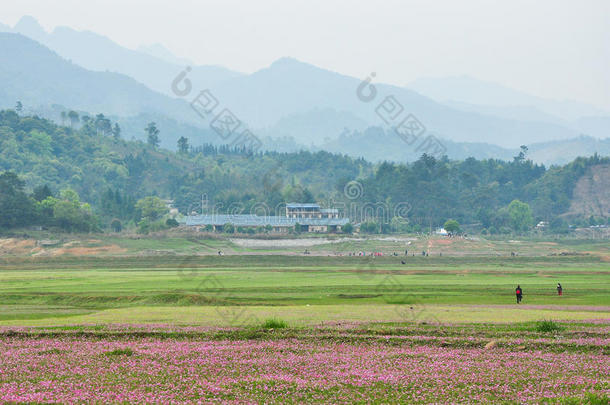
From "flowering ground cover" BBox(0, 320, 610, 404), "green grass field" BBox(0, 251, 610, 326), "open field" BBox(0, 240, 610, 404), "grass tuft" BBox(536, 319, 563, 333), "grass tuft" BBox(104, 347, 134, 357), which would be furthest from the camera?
"green grass field" BBox(0, 251, 610, 326)

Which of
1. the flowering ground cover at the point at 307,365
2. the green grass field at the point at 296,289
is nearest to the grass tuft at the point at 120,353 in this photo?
the flowering ground cover at the point at 307,365

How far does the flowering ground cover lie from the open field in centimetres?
6

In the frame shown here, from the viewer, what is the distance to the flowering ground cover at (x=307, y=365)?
21.0 meters

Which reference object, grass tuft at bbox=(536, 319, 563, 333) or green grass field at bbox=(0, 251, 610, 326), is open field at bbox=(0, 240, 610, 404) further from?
green grass field at bbox=(0, 251, 610, 326)

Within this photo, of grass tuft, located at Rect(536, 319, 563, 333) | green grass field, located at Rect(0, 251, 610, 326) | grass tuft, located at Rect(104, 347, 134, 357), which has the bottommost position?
green grass field, located at Rect(0, 251, 610, 326)

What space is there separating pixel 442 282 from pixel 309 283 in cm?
1318

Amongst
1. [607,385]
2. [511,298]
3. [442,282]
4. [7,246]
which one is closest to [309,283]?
[442,282]

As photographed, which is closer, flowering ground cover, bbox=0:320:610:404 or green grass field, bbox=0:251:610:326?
flowering ground cover, bbox=0:320:610:404

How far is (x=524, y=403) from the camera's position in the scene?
790 inches

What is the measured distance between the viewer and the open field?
840 inches

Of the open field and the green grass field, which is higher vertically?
the open field

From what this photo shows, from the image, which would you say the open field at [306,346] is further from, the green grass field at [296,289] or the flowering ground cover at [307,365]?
the green grass field at [296,289]

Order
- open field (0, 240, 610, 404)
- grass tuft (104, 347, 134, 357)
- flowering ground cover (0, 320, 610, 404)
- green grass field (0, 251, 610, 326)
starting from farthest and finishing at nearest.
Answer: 1. green grass field (0, 251, 610, 326)
2. grass tuft (104, 347, 134, 357)
3. open field (0, 240, 610, 404)
4. flowering ground cover (0, 320, 610, 404)

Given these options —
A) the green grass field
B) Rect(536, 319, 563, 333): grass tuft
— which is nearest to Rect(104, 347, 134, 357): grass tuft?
the green grass field
